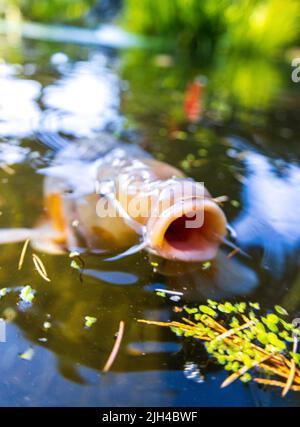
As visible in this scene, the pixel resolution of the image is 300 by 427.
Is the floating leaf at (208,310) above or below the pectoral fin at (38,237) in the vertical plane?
below

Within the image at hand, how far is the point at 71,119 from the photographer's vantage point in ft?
14.3

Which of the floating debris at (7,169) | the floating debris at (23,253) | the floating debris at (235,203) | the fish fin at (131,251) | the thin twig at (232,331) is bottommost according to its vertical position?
the floating debris at (23,253)

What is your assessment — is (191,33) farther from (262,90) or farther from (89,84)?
(89,84)

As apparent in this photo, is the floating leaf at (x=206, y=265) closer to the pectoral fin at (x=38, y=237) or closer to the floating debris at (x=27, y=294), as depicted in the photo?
the pectoral fin at (x=38, y=237)

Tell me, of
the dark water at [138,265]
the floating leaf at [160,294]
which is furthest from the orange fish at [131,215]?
the floating leaf at [160,294]

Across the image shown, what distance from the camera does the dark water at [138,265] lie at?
1.43 meters

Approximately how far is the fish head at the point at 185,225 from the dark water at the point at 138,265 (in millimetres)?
94

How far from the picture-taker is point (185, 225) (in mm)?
2271

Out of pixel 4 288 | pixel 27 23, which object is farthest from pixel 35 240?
pixel 27 23

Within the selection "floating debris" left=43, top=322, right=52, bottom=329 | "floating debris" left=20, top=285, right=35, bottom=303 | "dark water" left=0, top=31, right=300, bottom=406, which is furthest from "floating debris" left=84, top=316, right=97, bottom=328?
"floating debris" left=20, top=285, right=35, bottom=303

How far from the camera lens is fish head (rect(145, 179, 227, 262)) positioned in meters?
2.05

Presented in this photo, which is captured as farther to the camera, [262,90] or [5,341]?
[262,90]

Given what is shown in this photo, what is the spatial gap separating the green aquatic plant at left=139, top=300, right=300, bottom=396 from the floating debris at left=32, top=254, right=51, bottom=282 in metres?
0.52
